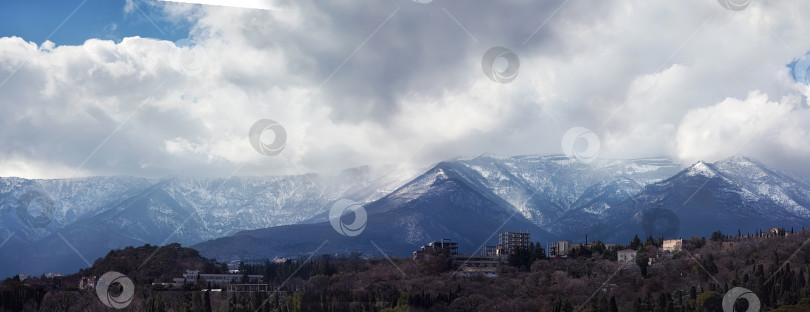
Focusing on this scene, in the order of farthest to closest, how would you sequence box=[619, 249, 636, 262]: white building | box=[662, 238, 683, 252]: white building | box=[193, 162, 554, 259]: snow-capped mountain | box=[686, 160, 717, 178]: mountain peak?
box=[686, 160, 717, 178]: mountain peak < box=[193, 162, 554, 259]: snow-capped mountain < box=[662, 238, 683, 252]: white building < box=[619, 249, 636, 262]: white building

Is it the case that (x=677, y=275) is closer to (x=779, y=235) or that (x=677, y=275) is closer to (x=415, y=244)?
(x=779, y=235)

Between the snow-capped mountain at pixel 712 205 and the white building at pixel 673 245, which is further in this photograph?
the snow-capped mountain at pixel 712 205

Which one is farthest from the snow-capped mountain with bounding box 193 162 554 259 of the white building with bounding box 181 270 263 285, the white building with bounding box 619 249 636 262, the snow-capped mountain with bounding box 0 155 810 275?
the white building with bounding box 619 249 636 262

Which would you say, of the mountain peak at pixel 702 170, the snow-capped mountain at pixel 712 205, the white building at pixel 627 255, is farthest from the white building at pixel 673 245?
the mountain peak at pixel 702 170

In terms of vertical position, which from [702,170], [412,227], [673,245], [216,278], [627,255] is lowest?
[216,278]

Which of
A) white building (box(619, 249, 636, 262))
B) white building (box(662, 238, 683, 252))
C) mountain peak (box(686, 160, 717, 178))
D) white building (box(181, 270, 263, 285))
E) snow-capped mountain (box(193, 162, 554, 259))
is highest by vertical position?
mountain peak (box(686, 160, 717, 178))

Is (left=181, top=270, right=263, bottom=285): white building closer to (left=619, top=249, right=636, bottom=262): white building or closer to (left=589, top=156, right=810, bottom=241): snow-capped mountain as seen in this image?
(left=619, top=249, right=636, bottom=262): white building

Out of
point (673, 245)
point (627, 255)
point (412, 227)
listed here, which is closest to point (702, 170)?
point (412, 227)

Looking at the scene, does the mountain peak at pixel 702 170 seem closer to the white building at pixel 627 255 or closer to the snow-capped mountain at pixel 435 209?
the snow-capped mountain at pixel 435 209

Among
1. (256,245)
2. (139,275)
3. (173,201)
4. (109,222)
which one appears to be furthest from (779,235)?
(173,201)

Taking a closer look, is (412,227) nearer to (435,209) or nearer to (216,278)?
(435,209)

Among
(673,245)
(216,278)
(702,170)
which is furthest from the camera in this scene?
(702,170)

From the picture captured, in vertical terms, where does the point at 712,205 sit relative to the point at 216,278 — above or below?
above
